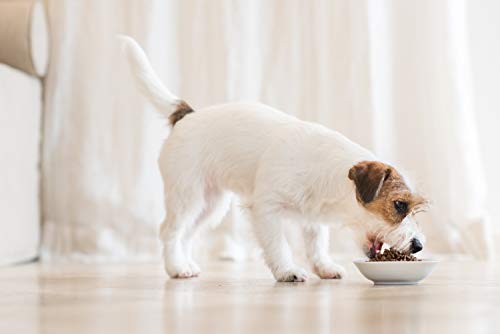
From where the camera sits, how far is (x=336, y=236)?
3416 millimetres

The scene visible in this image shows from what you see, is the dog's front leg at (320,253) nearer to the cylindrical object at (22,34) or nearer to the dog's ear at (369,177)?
the dog's ear at (369,177)

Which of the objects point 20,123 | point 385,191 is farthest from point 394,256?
point 20,123

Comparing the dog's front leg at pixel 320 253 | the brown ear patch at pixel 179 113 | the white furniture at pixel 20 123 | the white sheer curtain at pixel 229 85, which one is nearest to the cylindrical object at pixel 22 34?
the white furniture at pixel 20 123

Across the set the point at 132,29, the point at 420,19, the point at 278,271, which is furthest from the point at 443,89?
the point at 278,271

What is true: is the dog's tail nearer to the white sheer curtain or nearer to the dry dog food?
the dry dog food

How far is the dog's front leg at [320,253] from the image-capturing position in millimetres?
2197

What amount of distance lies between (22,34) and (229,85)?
0.87m

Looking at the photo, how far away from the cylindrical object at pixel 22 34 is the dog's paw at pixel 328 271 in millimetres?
1689

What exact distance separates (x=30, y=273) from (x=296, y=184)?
0.97 metres

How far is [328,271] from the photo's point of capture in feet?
7.20

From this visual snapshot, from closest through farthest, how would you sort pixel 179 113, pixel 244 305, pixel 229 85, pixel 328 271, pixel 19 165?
pixel 244 305 → pixel 328 271 → pixel 179 113 → pixel 19 165 → pixel 229 85

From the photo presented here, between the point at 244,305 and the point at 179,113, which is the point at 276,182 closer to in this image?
the point at 179,113

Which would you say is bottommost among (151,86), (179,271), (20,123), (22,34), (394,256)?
(179,271)

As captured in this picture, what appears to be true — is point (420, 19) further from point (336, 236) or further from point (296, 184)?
point (296, 184)
